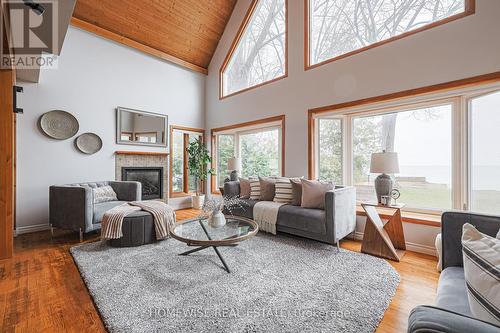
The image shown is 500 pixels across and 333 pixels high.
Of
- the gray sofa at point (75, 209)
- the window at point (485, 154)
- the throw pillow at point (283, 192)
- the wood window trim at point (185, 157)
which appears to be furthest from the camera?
the wood window trim at point (185, 157)

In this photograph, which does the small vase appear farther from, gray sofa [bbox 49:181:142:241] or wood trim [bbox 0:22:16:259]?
wood trim [bbox 0:22:16:259]

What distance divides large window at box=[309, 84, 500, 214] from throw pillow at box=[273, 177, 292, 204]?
654mm

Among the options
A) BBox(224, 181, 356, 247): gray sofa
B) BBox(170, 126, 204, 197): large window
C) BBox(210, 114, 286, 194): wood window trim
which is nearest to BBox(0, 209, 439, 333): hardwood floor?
BBox(224, 181, 356, 247): gray sofa

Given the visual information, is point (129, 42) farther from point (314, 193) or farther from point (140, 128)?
point (314, 193)

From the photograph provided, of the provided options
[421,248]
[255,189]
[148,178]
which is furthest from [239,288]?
[148,178]

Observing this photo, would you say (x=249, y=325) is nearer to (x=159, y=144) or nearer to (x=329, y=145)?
(x=329, y=145)

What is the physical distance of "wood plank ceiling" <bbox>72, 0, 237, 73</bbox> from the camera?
13.6 ft

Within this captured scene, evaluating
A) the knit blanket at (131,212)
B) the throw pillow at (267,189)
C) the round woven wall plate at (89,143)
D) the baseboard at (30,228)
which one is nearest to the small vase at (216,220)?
the knit blanket at (131,212)

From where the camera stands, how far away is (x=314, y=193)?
3.11 metres

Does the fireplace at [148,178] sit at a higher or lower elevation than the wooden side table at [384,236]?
higher

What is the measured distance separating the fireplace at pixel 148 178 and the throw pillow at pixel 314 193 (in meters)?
3.32

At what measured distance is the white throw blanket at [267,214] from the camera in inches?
127

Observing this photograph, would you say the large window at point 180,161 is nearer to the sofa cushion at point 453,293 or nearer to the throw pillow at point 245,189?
the throw pillow at point 245,189

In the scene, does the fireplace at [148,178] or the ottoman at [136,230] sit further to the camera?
the fireplace at [148,178]
